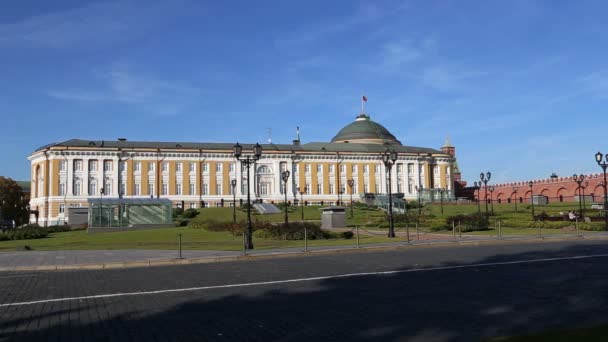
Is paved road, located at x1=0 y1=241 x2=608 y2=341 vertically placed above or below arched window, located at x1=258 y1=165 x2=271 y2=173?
below

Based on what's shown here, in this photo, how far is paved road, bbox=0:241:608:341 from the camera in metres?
7.64

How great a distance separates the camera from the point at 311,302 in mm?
9906

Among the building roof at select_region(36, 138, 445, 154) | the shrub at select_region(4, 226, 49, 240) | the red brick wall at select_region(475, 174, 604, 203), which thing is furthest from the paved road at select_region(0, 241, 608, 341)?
the building roof at select_region(36, 138, 445, 154)

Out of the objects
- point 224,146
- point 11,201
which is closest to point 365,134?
point 224,146

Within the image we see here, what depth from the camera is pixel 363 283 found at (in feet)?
40.7

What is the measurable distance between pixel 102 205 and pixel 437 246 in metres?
31.5

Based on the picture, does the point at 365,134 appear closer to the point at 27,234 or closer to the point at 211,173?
the point at 211,173

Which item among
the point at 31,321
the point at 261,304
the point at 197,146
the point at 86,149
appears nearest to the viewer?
the point at 31,321

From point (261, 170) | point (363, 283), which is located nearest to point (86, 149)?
point (261, 170)

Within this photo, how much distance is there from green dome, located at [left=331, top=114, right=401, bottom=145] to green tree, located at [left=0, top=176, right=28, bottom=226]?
66903 millimetres

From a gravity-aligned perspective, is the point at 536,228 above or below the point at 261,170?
below

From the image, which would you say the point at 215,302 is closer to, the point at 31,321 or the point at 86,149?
the point at 31,321

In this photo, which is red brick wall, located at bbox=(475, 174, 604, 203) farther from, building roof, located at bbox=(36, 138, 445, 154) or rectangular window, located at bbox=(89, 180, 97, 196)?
rectangular window, located at bbox=(89, 180, 97, 196)

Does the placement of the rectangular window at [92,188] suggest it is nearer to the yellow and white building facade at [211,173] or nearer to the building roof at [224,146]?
the yellow and white building facade at [211,173]
